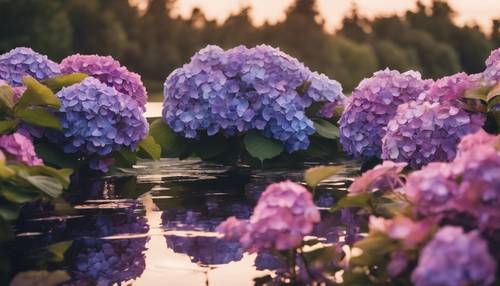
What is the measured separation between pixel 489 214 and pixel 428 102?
8.76 feet

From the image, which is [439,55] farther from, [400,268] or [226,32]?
[400,268]

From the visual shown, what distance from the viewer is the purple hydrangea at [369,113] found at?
18.8ft

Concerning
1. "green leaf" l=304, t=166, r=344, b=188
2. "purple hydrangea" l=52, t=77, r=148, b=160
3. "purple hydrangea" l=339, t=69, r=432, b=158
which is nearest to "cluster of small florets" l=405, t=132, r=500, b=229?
"green leaf" l=304, t=166, r=344, b=188

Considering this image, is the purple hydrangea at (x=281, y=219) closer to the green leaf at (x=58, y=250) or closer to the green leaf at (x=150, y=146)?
the green leaf at (x=58, y=250)

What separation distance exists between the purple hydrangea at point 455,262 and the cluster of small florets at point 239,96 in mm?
3804

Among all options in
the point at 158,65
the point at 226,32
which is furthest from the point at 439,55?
the point at 158,65

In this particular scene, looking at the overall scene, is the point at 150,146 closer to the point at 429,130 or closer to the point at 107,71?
the point at 107,71

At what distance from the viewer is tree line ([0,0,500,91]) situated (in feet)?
123

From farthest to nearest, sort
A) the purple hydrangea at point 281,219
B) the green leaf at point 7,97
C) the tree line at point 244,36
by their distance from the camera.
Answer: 1. the tree line at point 244,36
2. the green leaf at point 7,97
3. the purple hydrangea at point 281,219

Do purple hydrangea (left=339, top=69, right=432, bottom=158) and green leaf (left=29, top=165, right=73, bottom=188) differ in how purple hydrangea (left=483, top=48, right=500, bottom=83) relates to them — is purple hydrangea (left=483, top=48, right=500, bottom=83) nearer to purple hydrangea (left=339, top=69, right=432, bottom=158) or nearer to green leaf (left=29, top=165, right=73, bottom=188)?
purple hydrangea (left=339, top=69, right=432, bottom=158)

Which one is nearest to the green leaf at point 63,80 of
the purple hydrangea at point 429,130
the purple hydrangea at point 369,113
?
the purple hydrangea at point 369,113

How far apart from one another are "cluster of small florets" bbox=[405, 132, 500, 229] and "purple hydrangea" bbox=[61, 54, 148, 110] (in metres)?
3.88

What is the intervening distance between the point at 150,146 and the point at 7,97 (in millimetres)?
1331

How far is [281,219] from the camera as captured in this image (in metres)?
2.60
